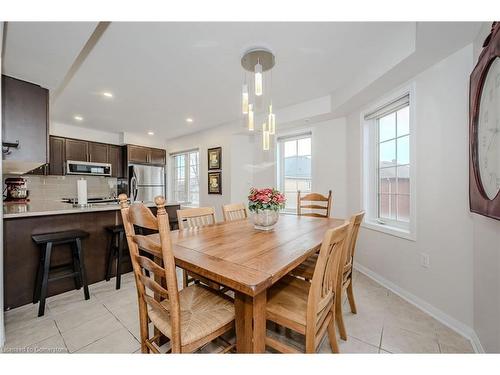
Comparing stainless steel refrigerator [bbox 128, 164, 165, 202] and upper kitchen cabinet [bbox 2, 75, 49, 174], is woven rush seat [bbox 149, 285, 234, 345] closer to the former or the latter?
upper kitchen cabinet [bbox 2, 75, 49, 174]

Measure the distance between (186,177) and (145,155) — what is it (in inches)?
41.5

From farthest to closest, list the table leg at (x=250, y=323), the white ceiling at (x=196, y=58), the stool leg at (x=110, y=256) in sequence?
the stool leg at (x=110, y=256), the white ceiling at (x=196, y=58), the table leg at (x=250, y=323)

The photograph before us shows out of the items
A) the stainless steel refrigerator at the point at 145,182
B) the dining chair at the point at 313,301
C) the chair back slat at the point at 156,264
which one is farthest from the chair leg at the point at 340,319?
the stainless steel refrigerator at the point at 145,182

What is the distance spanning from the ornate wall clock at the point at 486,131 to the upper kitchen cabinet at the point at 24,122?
11.6 feet

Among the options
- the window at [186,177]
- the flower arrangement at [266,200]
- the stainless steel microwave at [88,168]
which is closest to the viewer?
the flower arrangement at [266,200]

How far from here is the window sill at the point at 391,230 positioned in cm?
208

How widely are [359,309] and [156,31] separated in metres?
2.89

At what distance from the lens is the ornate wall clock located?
117cm

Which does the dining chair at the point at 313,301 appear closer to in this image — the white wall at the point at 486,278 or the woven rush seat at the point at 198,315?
the woven rush seat at the point at 198,315

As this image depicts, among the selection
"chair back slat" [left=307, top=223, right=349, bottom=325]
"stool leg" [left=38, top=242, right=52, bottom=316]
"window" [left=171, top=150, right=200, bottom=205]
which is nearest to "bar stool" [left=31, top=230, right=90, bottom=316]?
"stool leg" [left=38, top=242, right=52, bottom=316]

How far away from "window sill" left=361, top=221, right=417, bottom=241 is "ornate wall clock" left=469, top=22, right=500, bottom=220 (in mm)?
712
